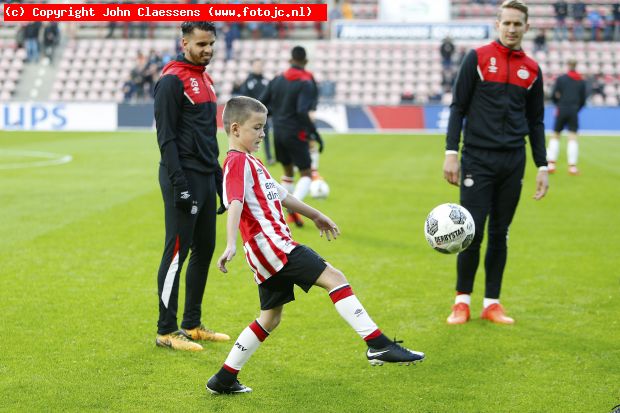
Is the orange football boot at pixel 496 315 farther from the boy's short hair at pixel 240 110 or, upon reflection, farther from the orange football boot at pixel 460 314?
the boy's short hair at pixel 240 110

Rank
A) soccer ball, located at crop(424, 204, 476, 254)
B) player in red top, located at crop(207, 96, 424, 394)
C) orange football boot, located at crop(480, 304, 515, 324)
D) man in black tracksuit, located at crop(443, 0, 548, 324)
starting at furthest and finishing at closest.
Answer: orange football boot, located at crop(480, 304, 515, 324) < man in black tracksuit, located at crop(443, 0, 548, 324) < soccer ball, located at crop(424, 204, 476, 254) < player in red top, located at crop(207, 96, 424, 394)

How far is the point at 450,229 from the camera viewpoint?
627 cm

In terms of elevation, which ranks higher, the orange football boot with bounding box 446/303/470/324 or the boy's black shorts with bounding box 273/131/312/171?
the boy's black shorts with bounding box 273/131/312/171

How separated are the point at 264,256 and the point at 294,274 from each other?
0.20 metres

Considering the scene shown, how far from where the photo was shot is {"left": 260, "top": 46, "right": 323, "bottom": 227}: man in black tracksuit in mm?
11922

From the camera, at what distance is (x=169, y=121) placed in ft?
19.6

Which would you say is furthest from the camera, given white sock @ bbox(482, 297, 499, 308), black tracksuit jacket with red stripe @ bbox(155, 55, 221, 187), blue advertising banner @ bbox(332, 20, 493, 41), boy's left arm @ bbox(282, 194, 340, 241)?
blue advertising banner @ bbox(332, 20, 493, 41)

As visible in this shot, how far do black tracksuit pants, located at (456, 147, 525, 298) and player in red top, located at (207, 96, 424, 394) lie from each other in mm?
2087

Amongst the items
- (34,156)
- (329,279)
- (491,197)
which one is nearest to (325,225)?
(329,279)

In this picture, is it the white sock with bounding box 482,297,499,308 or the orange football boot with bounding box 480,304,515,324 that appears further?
the white sock with bounding box 482,297,499,308

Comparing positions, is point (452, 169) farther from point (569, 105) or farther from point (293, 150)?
point (569, 105)

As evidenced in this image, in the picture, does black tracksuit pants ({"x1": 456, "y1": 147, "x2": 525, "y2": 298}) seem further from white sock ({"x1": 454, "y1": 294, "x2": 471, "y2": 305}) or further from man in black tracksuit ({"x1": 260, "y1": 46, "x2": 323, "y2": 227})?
man in black tracksuit ({"x1": 260, "y1": 46, "x2": 323, "y2": 227})

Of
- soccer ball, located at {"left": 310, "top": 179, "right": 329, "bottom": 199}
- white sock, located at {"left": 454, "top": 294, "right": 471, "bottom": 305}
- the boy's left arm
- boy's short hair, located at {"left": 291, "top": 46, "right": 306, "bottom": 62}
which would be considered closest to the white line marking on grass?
soccer ball, located at {"left": 310, "top": 179, "right": 329, "bottom": 199}

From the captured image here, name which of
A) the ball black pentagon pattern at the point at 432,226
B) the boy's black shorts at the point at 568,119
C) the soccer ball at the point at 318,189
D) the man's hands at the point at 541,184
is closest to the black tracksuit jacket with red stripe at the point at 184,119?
the ball black pentagon pattern at the point at 432,226
